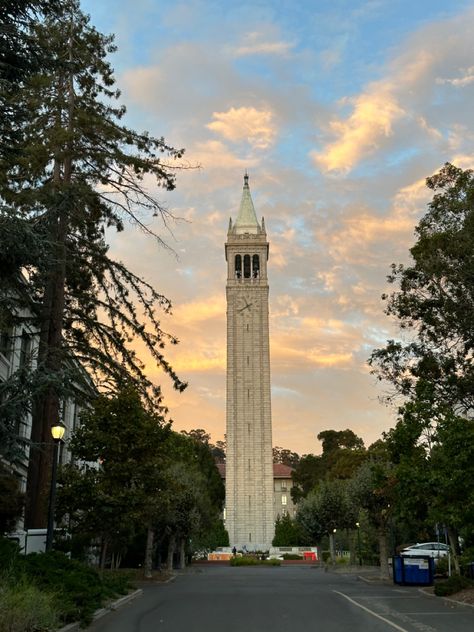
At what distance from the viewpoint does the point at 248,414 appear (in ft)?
308

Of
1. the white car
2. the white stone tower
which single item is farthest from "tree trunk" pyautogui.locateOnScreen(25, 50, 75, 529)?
the white stone tower

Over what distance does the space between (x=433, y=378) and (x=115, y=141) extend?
1618cm

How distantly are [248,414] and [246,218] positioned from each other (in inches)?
1301

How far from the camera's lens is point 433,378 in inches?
1163

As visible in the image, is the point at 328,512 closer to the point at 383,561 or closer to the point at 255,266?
the point at 383,561

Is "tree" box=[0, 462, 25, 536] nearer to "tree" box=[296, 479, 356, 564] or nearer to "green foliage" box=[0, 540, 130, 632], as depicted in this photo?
"green foliage" box=[0, 540, 130, 632]

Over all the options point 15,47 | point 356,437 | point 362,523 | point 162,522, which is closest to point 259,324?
point 356,437

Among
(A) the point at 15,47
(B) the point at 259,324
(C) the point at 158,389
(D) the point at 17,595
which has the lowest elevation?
(D) the point at 17,595

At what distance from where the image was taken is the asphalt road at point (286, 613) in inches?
549

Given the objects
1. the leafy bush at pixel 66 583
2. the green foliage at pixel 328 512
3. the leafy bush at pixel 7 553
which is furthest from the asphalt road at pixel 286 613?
the green foliage at pixel 328 512

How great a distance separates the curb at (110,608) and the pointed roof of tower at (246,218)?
88.2 metres

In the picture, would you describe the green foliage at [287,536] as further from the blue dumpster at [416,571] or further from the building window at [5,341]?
the building window at [5,341]

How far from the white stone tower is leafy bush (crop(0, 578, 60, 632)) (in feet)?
267

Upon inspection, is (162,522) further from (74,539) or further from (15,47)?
(15,47)
